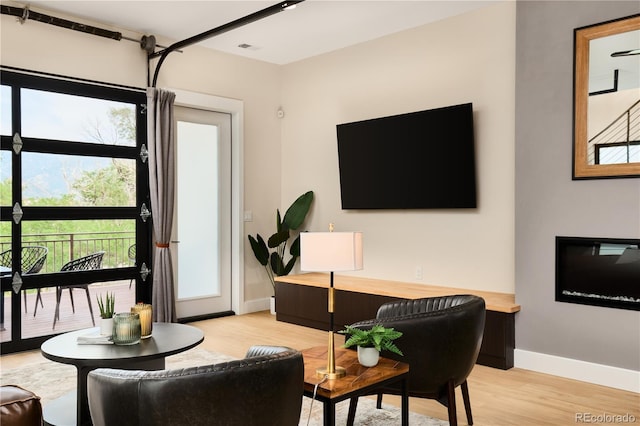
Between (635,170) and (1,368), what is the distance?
479 centimetres

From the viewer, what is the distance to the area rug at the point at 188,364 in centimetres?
310

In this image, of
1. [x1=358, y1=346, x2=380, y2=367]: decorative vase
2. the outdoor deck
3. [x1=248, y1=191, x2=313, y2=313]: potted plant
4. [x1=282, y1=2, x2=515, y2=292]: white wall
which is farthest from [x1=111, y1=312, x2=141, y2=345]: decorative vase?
[x1=248, y1=191, x2=313, y2=313]: potted plant

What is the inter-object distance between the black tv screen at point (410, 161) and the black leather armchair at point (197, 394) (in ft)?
11.0

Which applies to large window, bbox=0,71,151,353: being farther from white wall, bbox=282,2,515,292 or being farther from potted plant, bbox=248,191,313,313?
white wall, bbox=282,2,515,292

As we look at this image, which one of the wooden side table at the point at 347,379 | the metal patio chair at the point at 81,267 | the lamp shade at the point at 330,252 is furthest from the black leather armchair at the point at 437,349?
the metal patio chair at the point at 81,267

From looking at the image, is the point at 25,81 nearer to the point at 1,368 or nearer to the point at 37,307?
the point at 37,307

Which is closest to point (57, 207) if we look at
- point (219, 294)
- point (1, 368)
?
point (1, 368)

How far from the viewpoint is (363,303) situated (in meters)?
5.04

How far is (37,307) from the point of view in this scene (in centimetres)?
479

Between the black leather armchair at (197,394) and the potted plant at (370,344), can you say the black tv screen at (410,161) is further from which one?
the black leather armchair at (197,394)

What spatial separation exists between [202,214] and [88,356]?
11.1 ft

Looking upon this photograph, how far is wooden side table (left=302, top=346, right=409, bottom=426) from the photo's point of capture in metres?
2.15

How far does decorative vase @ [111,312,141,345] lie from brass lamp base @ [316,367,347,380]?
1.24m

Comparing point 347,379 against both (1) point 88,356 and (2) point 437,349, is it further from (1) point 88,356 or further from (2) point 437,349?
(1) point 88,356
